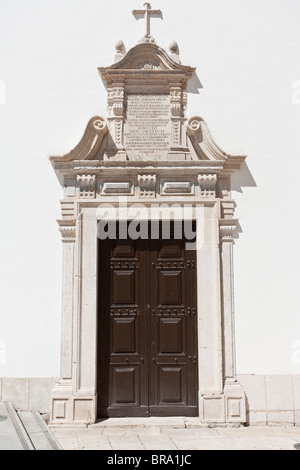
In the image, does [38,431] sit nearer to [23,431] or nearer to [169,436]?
[23,431]

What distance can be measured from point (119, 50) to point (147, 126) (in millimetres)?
1009

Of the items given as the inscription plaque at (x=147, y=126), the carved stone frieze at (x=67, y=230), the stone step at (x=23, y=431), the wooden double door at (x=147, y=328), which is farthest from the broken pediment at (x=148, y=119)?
the stone step at (x=23, y=431)

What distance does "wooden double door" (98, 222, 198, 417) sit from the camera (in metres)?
5.78


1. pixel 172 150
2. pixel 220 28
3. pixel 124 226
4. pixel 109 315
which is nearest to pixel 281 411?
pixel 109 315

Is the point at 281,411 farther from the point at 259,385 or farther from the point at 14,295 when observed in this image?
the point at 14,295

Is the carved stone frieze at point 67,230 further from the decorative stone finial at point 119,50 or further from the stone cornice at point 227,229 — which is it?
the decorative stone finial at point 119,50

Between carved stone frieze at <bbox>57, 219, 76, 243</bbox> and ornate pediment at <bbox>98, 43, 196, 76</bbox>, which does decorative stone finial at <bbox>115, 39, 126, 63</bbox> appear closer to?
ornate pediment at <bbox>98, 43, 196, 76</bbox>

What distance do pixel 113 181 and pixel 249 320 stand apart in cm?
233

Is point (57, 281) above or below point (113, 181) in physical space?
below

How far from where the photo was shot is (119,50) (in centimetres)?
608

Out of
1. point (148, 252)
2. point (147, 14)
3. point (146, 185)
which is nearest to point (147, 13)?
point (147, 14)

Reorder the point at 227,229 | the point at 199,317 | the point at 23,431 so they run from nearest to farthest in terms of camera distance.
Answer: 1. the point at 23,431
2. the point at 199,317
3. the point at 227,229

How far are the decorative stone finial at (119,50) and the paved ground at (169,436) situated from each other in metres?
4.35

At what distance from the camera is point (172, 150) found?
19.6ft
